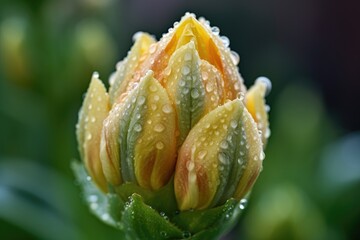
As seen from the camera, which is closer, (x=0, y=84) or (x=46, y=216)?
(x=46, y=216)

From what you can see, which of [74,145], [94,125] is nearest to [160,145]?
[94,125]

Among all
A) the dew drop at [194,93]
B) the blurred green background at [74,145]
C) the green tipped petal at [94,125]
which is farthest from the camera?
the blurred green background at [74,145]

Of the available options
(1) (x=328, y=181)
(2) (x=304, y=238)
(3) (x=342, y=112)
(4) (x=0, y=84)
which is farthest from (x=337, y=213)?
(3) (x=342, y=112)

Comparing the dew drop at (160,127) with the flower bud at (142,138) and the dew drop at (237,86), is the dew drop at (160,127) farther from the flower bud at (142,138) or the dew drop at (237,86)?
the dew drop at (237,86)

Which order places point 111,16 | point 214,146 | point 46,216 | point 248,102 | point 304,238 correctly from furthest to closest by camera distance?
point 111,16, point 46,216, point 304,238, point 248,102, point 214,146

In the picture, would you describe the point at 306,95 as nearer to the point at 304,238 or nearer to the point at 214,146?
the point at 304,238

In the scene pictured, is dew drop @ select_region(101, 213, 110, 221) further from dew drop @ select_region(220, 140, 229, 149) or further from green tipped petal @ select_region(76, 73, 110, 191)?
dew drop @ select_region(220, 140, 229, 149)

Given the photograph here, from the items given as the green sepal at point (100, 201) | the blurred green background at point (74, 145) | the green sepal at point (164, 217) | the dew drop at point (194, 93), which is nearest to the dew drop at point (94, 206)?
the green sepal at point (100, 201)

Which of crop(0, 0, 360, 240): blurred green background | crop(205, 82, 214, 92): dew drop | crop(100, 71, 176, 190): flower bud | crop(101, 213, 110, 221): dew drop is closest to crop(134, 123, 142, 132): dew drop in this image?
crop(100, 71, 176, 190): flower bud
